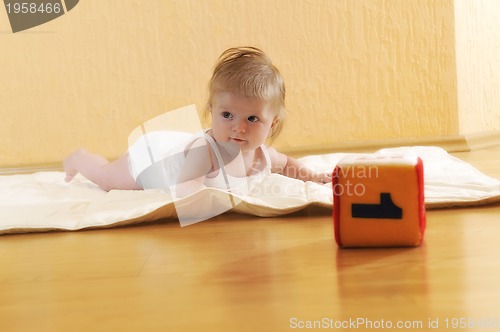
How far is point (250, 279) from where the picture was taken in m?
0.87

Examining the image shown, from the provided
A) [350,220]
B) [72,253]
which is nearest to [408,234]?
[350,220]

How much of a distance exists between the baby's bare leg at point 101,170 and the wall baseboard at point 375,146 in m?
0.46

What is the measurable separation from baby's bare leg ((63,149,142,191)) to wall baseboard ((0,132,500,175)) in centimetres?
46

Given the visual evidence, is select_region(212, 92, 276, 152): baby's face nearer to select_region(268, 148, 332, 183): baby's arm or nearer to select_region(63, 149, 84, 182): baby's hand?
select_region(268, 148, 332, 183): baby's arm

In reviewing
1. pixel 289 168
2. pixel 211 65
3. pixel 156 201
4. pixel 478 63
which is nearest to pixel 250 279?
pixel 156 201

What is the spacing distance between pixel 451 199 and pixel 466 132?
1017 millimetres

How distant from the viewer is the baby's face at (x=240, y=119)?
138cm

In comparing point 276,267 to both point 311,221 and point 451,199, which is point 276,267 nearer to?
point 311,221

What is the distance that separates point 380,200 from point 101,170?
889mm

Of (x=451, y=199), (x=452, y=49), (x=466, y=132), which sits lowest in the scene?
(x=466, y=132)

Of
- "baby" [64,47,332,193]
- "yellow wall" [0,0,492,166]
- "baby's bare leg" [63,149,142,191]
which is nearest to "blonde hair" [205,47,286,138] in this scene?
"baby" [64,47,332,193]

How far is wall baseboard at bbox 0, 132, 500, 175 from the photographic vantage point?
84.8 inches

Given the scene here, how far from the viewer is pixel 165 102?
84.7 inches

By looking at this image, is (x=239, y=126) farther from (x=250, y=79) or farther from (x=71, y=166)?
(x=71, y=166)
